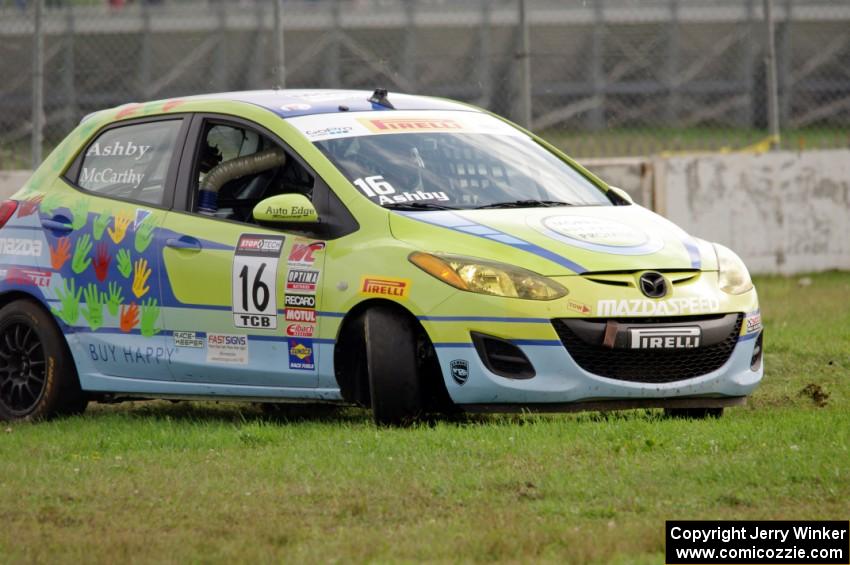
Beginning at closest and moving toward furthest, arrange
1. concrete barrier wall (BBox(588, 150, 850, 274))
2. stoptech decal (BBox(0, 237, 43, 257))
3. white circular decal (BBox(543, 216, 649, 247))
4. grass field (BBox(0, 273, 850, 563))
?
grass field (BBox(0, 273, 850, 563)), white circular decal (BBox(543, 216, 649, 247)), stoptech decal (BBox(0, 237, 43, 257)), concrete barrier wall (BBox(588, 150, 850, 274))

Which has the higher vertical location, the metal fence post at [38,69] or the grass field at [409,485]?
the metal fence post at [38,69]

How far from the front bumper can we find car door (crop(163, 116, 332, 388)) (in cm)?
76

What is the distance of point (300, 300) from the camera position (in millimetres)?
7242

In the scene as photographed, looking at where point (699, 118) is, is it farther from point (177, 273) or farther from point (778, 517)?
point (778, 517)

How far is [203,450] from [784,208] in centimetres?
844

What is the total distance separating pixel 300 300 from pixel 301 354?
248mm

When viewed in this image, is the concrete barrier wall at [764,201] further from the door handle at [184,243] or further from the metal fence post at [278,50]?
the door handle at [184,243]

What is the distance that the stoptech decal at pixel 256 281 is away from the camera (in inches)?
289

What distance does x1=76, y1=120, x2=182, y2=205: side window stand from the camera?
8.05m

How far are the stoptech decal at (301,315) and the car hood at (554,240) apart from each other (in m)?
0.54

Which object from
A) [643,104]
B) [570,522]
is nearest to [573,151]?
[643,104]

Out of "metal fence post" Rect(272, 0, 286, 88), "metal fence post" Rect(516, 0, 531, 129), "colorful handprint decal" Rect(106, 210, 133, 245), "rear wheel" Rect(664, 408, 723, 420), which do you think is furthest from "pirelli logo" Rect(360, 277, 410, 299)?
"metal fence post" Rect(516, 0, 531, 129)

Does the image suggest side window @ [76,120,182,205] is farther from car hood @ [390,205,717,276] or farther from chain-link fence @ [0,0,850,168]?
chain-link fence @ [0,0,850,168]

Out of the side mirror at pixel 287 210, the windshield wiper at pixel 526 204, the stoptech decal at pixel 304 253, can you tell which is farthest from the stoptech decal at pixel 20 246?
the windshield wiper at pixel 526 204
